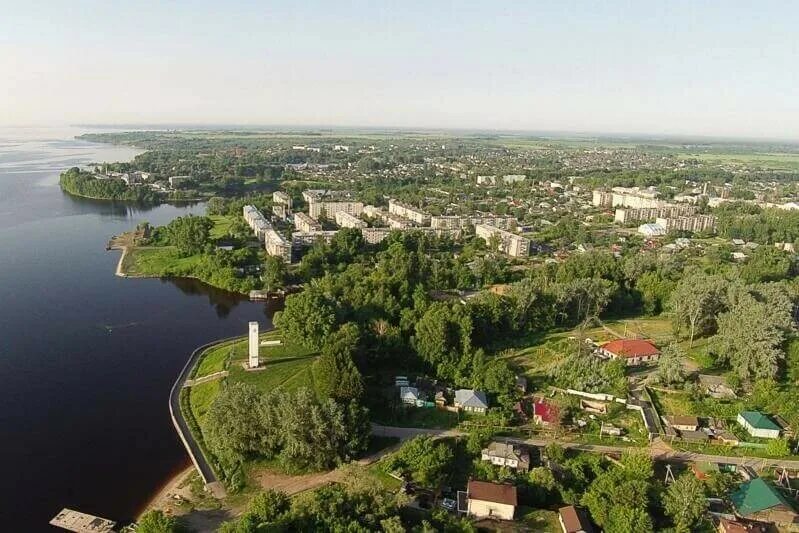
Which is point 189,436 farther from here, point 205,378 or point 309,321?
point 309,321

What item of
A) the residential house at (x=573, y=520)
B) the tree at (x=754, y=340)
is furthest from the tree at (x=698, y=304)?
the residential house at (x=573, y=520)

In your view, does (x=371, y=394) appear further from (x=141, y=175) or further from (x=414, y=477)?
(x=141, y=175)

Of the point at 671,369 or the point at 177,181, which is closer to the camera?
the point at 671,369

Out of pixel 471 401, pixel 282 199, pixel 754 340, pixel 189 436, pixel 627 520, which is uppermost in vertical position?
pixel 754 340

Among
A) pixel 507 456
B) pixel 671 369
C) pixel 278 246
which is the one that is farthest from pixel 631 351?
pixel 278 246

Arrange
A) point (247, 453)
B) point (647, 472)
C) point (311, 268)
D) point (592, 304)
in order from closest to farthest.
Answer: point (647, 472) → point (247, 453) → point (592, 304) → point (311, 268)

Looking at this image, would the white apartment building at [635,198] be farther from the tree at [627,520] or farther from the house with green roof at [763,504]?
the tree at [627,520]

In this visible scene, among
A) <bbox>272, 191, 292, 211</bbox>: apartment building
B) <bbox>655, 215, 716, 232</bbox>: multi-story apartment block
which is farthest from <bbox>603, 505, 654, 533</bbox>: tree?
<bbox>272, 191, 292, 211</bbox>: apartment building

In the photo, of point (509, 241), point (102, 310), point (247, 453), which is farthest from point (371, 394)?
point (509, 241)
